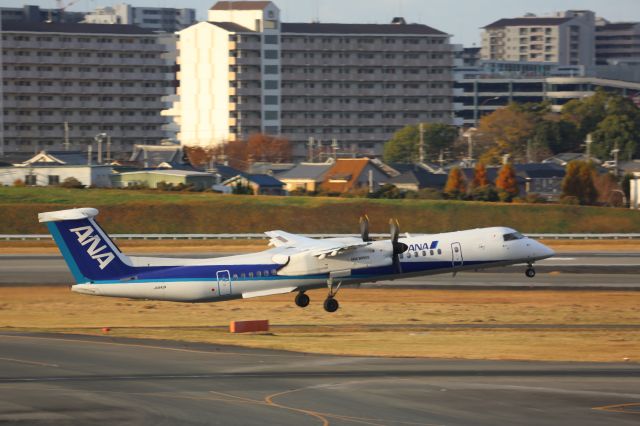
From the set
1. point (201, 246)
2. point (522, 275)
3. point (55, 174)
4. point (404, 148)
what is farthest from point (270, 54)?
point (522, 275)

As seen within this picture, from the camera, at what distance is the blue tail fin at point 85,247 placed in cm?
4484

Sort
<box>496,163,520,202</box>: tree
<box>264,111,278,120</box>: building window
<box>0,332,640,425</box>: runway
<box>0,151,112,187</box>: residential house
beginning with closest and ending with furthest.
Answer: <box>0,332,640,425</box>: runway < <box>496,163,520,202</box>: tree < <box>0,151,112,187</box>: residential house < <box>264,111,278,120</box>: building window

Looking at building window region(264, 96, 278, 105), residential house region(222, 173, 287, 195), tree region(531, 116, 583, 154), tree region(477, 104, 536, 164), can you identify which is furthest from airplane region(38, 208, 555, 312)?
building window region(264, 96, 278, 105)

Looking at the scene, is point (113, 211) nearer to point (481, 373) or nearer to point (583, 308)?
point (583, 308)

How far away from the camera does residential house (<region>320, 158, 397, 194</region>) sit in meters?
133

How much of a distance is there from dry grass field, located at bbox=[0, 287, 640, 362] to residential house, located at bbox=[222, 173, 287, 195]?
6953 centimetres

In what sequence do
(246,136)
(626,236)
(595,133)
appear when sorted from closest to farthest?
1. (626,236)
2. (595,133)
3. (246,136)

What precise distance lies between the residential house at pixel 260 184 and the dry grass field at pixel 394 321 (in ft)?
228

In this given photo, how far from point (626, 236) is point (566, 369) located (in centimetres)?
5679

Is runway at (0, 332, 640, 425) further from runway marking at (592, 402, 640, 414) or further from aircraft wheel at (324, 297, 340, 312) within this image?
aircraft wheel at (324, 297, 340, 312)

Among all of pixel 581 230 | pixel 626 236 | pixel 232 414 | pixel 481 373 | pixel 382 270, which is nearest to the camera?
pixel 232 414

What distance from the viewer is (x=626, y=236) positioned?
87.4m

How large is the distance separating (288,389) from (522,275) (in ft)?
118

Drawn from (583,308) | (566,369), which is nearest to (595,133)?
(583,308)
